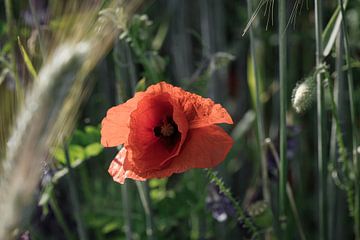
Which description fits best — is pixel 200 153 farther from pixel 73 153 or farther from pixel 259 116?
pixel 73 153

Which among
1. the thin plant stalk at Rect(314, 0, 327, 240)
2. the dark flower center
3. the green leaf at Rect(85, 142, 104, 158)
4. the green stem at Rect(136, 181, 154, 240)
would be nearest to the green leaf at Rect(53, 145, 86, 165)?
the green leaf at Rect(85, 142, 104, 158)

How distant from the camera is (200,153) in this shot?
0.83 m

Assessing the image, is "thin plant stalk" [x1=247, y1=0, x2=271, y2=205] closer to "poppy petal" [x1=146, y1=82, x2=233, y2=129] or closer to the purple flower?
the purple flower

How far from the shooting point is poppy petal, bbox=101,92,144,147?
0.85m

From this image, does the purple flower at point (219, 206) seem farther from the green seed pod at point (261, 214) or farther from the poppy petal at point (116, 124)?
the poppy petal at point (116, 124)

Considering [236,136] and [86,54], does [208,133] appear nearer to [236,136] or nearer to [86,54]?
[86,54]

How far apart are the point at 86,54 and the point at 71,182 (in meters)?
0.58

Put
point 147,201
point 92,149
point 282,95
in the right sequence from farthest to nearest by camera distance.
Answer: point 92,149, point 147,201, point 282,95

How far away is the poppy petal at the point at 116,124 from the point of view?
854mm

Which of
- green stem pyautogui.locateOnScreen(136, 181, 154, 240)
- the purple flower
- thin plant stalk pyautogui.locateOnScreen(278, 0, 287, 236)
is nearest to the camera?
thin plant stalk pyautogui.locateOnScreen(278, 0, 287, 236)

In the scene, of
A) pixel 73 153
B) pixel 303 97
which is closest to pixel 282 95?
pixel 303 97

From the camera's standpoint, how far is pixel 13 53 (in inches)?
39.9

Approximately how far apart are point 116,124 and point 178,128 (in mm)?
78

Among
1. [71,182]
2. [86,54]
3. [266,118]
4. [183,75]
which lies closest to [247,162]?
[266,118]
